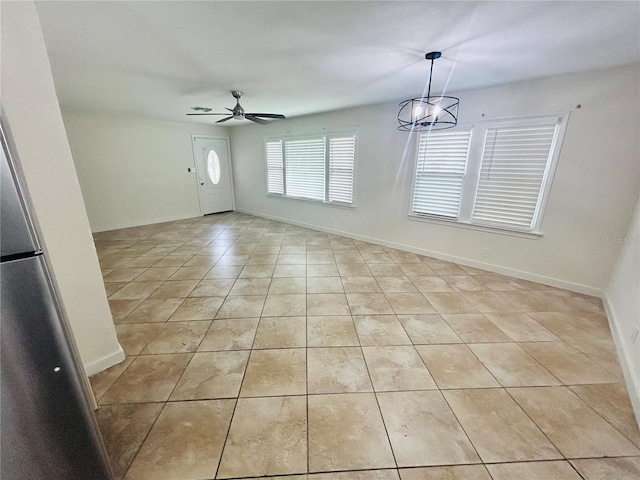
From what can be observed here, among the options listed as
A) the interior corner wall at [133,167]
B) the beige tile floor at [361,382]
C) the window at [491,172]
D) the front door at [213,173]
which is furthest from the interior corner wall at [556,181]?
the interior corner wall at [133,167]

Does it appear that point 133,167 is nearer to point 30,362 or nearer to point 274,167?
point 274,167

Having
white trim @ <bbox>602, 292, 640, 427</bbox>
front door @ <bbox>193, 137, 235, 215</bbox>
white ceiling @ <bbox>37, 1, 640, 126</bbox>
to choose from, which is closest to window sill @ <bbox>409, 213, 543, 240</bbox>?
white trim @ <bbox>602, 292, 640, 427</bbox>

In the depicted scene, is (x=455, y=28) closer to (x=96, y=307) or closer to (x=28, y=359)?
(x=28, y=359)

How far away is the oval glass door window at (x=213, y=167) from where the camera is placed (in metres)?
6.62

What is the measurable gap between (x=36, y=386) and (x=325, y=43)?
2580mm

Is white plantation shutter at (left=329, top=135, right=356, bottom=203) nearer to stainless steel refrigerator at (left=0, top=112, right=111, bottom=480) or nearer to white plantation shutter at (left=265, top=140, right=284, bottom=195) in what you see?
white plantation shutter at (left=265, top=140, right=284, bottom=195)

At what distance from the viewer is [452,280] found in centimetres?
321

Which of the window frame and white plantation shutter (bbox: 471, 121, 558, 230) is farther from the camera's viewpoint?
the window frame

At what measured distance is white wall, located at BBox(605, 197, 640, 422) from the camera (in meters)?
1.71

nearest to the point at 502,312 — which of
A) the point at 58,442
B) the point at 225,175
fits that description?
the point at 58,442

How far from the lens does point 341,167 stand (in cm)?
477

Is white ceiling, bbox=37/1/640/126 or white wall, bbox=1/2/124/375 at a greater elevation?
white ceiling, bbox=37/1/640/126

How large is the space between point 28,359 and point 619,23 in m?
3.59

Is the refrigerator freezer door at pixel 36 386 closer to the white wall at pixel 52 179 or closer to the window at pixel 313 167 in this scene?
the white wall at pixel 52 179
